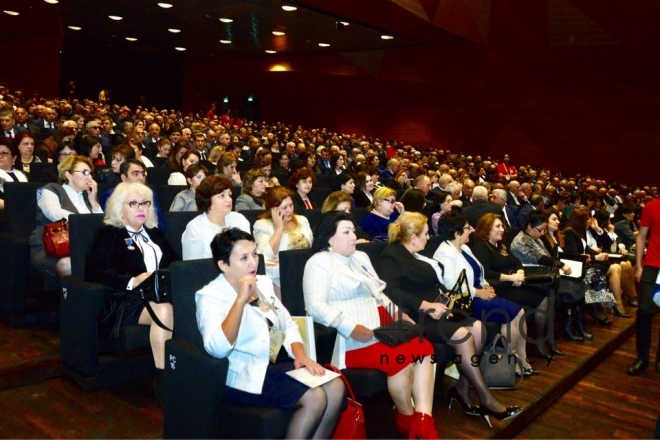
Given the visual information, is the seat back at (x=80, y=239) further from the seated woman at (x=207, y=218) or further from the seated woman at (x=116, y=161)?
the seated woman at (x=116, y=161)

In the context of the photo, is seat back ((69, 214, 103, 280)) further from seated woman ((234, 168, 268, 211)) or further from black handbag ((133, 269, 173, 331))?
seated woman ((234, 168, 268, 211))

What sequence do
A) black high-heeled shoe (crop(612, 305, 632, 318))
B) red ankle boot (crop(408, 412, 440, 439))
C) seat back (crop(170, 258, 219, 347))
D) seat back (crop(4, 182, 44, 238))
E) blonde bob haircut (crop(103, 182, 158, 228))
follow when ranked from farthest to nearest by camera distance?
black high-heeled shoe (crop(612, 305, 632, 318)) → seat back (crop(4, 182, 44, 238)) → blonde bob haircut (crop(103, 182, 158, 228)) → red ankle boot (crop(408, 412, 440, 439)) → seat back (crop(170, 258, 219, 347))

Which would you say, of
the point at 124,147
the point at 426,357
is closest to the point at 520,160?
the point at 124,147

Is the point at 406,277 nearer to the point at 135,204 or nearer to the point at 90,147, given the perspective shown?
the point at 135,204

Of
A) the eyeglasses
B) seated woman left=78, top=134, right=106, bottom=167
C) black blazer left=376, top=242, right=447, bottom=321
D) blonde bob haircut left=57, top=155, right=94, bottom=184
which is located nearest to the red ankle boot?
black blazer left=376, top=242, right=447, bottom=321

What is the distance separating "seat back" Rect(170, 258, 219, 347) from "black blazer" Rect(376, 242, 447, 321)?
0.99m

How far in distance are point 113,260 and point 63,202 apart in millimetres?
815

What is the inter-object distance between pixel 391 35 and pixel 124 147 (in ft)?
28.0

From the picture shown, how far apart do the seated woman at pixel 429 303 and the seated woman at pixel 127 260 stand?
1.05m

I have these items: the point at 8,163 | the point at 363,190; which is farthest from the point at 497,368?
the point at 8,163

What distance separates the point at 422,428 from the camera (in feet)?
7.16

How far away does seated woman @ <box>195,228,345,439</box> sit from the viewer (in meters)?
1.82

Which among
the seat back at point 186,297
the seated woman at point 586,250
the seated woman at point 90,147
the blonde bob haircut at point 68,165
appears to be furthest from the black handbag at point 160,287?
the seated woman at point 586,250

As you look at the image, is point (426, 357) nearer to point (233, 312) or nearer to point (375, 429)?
point (375, 429)
